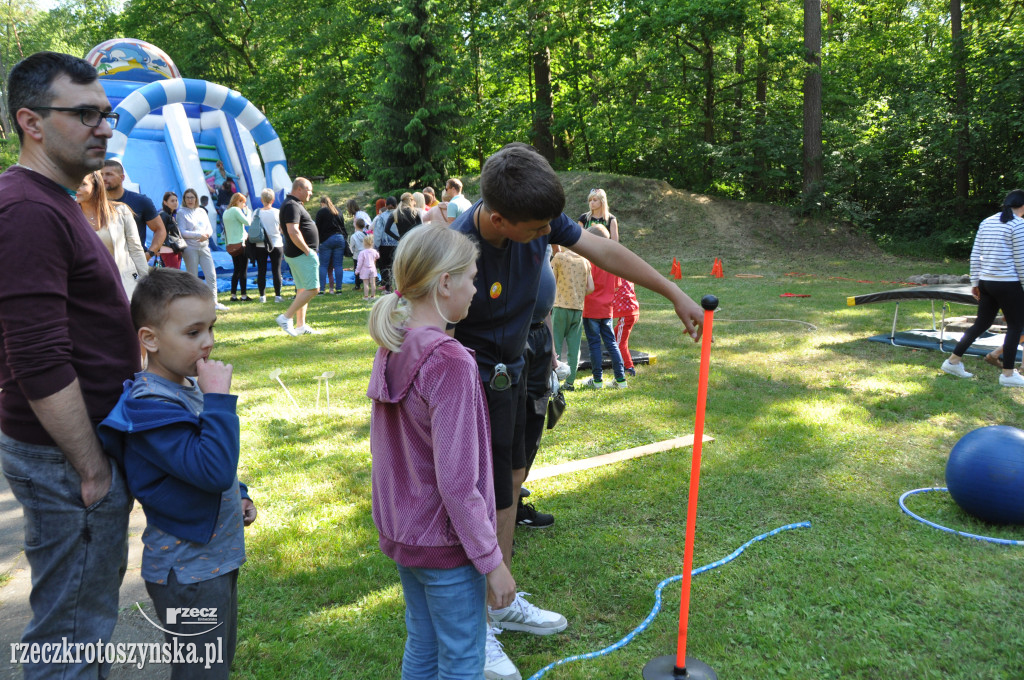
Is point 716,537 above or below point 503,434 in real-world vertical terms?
below

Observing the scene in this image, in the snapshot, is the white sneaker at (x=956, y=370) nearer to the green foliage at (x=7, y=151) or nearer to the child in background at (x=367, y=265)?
the child in background at (x=367, y=265)

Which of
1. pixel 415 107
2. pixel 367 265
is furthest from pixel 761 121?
pixel 367 265

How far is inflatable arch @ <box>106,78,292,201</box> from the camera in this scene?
14.6 m

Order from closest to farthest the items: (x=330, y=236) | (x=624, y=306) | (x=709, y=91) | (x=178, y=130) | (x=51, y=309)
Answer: (x=51, y=309), (x=624, y=306), (x=330, y=236), (x=178, y=130), (x=709, y=91)

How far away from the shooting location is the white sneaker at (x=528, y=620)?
3346 millimetres

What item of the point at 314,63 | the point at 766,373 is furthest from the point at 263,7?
the point at 766,373

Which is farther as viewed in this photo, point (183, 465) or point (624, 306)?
point (624, 306)

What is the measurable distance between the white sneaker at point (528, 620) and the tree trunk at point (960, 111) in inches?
946

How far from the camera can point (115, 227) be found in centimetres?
504

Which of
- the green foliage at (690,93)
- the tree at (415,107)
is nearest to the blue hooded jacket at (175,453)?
the tree at (415,107)

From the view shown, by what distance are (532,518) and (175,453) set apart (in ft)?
9.09

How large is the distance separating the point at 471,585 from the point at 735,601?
2053 millimetres

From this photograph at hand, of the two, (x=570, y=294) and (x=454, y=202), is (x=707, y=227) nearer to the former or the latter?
(x=454, y=202)

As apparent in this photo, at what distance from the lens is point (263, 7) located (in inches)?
1356
